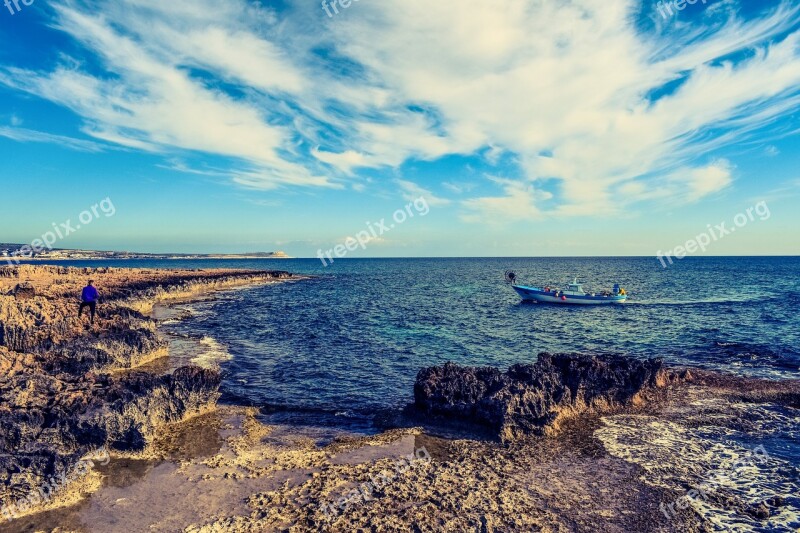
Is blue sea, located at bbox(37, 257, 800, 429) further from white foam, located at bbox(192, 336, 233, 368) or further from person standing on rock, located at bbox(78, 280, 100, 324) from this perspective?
person standing on rock, located at bbox(78, 280, 100, 324)

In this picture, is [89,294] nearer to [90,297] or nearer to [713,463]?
[90,297]

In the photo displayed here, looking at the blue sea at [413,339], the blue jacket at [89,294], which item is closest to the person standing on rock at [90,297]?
the blue jacket at [89,294]

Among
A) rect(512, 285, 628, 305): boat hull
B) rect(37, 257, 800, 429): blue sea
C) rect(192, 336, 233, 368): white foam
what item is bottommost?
rect(192, 336, 233, 368): white foam

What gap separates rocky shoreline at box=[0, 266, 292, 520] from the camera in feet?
34.8

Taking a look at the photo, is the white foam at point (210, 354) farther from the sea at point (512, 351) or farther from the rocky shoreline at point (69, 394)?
the rocky shoreline at point (69, 394)

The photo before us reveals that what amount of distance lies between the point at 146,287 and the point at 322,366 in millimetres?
40475

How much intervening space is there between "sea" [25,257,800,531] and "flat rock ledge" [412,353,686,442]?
152 centimetres

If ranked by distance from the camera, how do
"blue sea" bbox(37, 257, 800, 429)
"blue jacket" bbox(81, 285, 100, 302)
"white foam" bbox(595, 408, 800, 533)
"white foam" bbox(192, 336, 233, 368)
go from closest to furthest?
"white foam" bbox(595, 408, 800, 533)
"blue sea" bbox(37, 257, 800, 429)
"blue jacket" bbox(81, 285, 100, 302)
"white foam" bbox(192, 336, 233, 368)

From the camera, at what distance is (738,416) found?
15.8 meters

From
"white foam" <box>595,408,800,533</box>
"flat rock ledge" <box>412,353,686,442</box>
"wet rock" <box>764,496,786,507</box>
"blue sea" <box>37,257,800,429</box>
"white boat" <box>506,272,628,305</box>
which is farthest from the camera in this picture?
"white boat" <box>506,272,628,305</box>

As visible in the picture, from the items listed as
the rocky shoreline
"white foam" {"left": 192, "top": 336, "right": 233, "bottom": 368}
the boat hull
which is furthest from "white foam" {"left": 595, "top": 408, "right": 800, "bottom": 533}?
the boat hull

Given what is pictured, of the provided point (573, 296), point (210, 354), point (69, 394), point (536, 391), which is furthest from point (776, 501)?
point (573, 296)

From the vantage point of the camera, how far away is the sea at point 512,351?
12797mm

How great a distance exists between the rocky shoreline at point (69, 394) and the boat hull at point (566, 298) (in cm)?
4286
